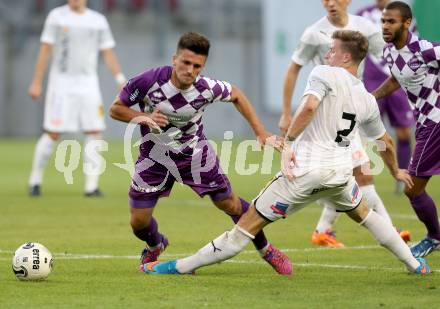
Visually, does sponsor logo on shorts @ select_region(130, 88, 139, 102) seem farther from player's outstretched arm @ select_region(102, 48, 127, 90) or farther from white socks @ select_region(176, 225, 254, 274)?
player's outstretched arm @ select_region(102, 48, 127, 90)

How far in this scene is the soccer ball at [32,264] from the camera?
25.1ft

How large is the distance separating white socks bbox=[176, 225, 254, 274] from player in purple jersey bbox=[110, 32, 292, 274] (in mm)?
396

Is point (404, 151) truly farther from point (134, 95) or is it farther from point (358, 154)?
point (134, 95)

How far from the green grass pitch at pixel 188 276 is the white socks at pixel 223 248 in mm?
118

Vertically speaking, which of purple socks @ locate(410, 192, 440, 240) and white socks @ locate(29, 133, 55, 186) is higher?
purple socks @ locate(410, 192, 440, 240)

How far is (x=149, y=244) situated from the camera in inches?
340

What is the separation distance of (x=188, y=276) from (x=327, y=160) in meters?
1.26

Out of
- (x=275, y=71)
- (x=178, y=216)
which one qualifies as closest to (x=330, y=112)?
(x=178, y=216)

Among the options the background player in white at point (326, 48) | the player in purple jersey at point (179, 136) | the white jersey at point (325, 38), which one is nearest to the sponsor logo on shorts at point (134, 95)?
the player in purple jersey at point (179, 136)

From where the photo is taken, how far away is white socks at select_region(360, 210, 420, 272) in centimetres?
779

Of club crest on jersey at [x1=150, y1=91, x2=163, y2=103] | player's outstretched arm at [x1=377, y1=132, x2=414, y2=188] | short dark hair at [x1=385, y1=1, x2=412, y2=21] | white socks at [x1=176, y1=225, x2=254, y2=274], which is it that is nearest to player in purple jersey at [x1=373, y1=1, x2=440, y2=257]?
short dark hair at [x1=385, y1=1, x2=412, y2=21]

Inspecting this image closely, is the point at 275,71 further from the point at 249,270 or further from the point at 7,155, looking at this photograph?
the point at 249,270

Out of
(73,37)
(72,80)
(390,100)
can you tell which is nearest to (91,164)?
→ (72,80)

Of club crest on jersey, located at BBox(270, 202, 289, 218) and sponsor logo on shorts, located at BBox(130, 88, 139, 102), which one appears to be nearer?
club crest on jersey, located at BBox(270, 202, 289, 218)
